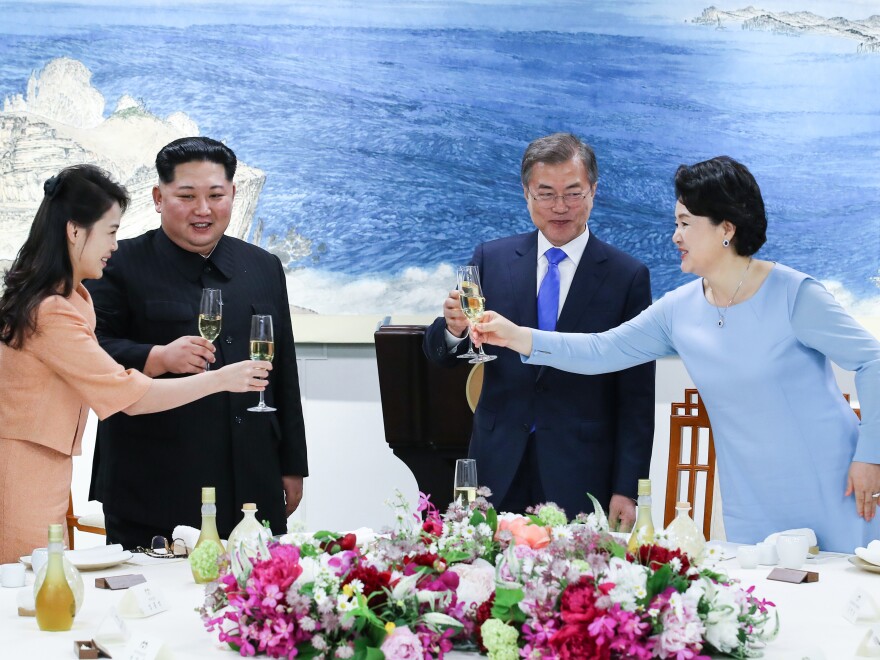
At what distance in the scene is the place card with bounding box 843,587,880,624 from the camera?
1999 millimetres

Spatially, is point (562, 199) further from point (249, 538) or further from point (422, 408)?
point (249, 538)

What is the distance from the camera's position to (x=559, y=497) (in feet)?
9.88

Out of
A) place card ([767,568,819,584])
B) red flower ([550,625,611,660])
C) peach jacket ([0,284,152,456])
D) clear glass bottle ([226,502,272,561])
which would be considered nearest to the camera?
red flower ([550,625,611,660])

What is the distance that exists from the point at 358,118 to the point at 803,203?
211 centimetres

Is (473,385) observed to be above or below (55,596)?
above

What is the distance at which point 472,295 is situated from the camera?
282cm

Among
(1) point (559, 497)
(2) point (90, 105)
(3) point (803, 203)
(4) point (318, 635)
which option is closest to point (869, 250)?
(3) point (803, 203)

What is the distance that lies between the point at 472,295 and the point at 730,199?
2.29 feet

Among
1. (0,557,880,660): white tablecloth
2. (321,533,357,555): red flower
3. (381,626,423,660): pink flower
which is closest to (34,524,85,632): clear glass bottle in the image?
(0,557,880,660): white tablecloth

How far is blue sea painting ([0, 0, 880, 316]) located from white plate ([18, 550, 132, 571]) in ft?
9.54

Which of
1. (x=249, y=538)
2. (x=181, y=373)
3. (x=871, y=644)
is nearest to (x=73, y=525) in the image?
(x=181, y=373)

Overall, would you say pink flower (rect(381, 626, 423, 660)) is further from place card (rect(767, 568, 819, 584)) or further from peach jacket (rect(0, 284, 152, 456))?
peach jacket (rect(0, 284, 152, 456))

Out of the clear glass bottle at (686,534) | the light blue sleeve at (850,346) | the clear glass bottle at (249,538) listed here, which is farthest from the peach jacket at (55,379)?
the light blue sleeve at (850,346)

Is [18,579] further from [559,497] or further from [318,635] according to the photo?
[559,497]
